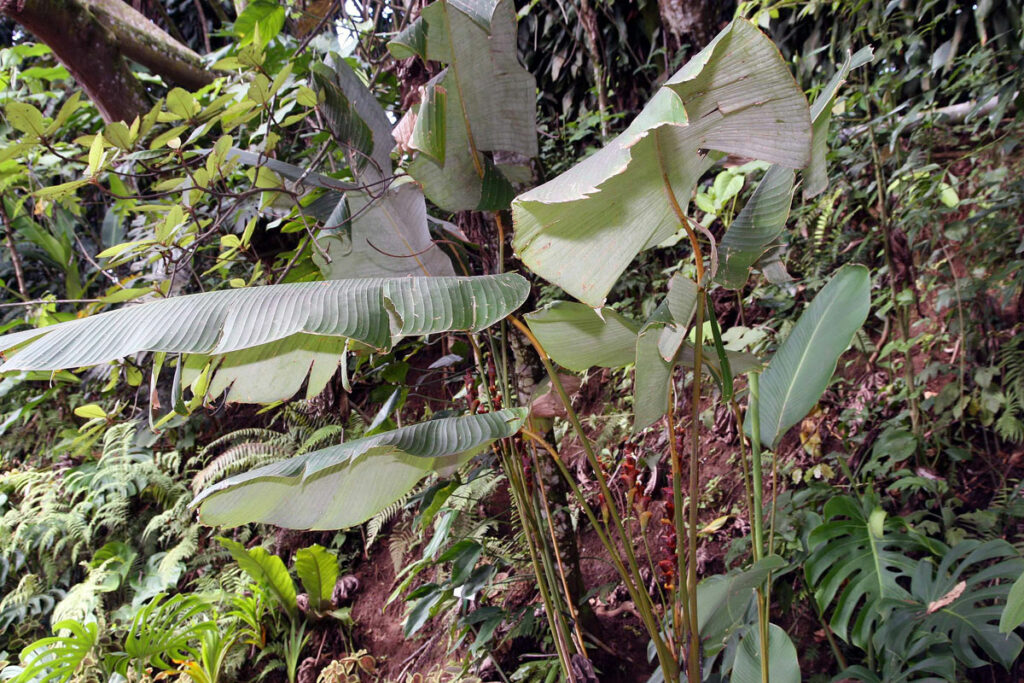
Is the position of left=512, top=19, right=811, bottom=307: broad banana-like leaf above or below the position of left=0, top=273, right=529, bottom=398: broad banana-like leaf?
above

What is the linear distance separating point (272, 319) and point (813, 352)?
3.26 feet

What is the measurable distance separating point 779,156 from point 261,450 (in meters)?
3.10

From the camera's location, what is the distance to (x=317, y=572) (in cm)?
282

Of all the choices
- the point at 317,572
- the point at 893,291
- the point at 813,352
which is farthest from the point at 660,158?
the point at 317,572

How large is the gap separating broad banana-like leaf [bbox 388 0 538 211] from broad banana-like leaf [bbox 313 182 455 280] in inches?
4.5

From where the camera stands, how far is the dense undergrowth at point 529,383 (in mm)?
1012

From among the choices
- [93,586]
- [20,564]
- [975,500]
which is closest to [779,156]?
[975,500]

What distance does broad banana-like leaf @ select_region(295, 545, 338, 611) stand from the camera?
9.16 ft

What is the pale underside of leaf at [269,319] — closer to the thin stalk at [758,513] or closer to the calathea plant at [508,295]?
the calathea plant at [508,295]

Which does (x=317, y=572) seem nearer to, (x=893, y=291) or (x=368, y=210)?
(x=368, y=210)

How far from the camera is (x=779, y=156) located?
2.36 ft

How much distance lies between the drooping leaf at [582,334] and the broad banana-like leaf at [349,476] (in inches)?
6.8

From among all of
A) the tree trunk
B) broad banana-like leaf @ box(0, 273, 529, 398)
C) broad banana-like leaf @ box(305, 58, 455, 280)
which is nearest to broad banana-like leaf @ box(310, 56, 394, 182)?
broad banana-like leaf @ box(305, 58, 455, 280)

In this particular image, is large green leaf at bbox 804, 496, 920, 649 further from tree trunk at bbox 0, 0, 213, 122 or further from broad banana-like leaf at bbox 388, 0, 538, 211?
tree trunk at bbox 0, 0, 213, 122
